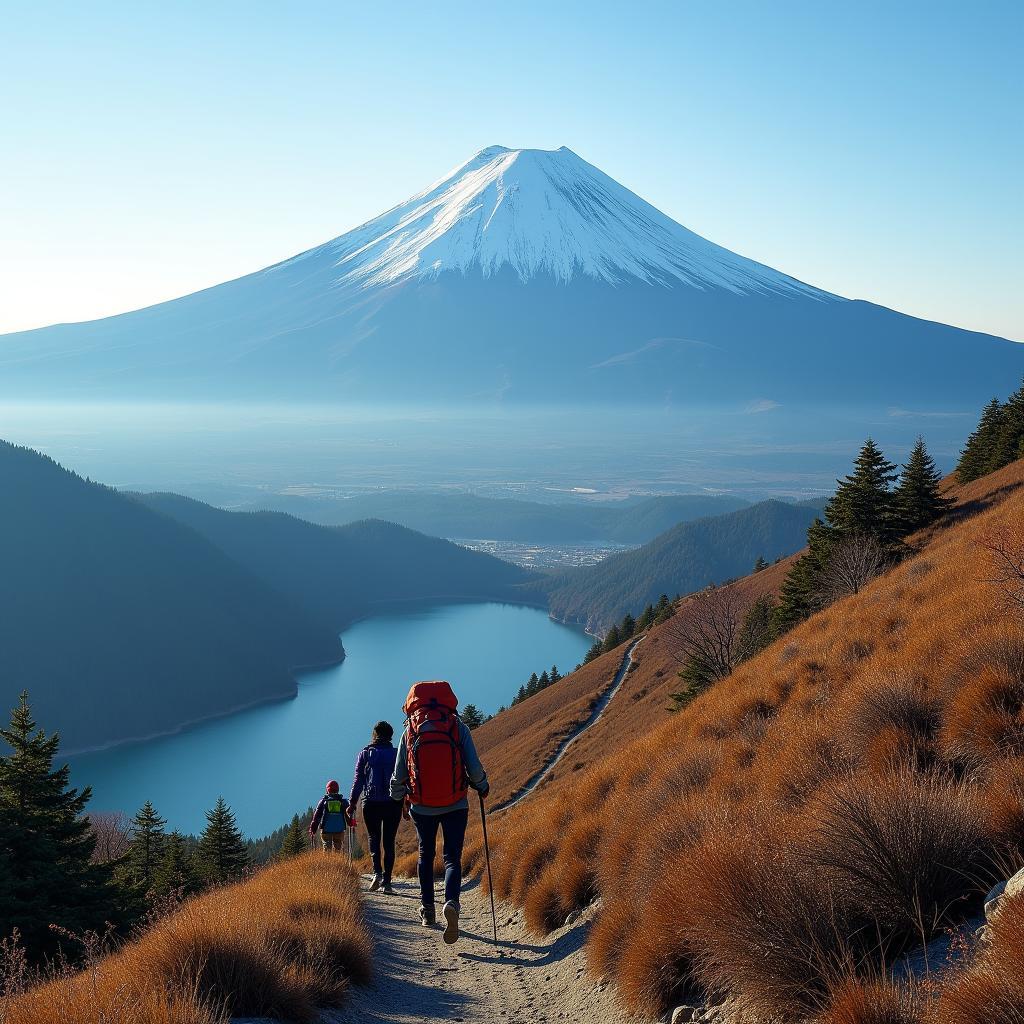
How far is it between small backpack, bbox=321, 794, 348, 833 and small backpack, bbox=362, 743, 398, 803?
3.38m

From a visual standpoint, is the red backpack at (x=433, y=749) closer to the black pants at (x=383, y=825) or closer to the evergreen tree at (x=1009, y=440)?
A: the black pants at (x=383, y=825)

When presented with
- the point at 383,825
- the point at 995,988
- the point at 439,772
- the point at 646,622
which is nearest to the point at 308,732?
the point at 646,622

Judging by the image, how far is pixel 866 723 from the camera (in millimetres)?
6070

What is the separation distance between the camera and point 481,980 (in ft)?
20.8

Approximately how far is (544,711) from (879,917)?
56.1 metres

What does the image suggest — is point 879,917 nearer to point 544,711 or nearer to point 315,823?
point 315,823

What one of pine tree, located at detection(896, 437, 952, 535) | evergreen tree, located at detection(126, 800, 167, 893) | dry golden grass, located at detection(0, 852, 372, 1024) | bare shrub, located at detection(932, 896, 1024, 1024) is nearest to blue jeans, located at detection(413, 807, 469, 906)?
dry golden grass, located at detection(0, 852, 372, 1024)

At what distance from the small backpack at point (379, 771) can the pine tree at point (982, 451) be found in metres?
45.9

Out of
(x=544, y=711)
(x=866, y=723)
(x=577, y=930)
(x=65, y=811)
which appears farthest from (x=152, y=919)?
(x=544, y=711)

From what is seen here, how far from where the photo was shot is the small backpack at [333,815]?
1252cm

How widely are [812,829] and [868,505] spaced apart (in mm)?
32200

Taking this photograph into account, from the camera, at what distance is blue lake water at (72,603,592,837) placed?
105 meters

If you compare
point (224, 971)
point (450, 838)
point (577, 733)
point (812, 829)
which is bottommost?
point (577, 733)

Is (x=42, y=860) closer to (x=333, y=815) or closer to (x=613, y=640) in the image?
(x=333, y=815)
